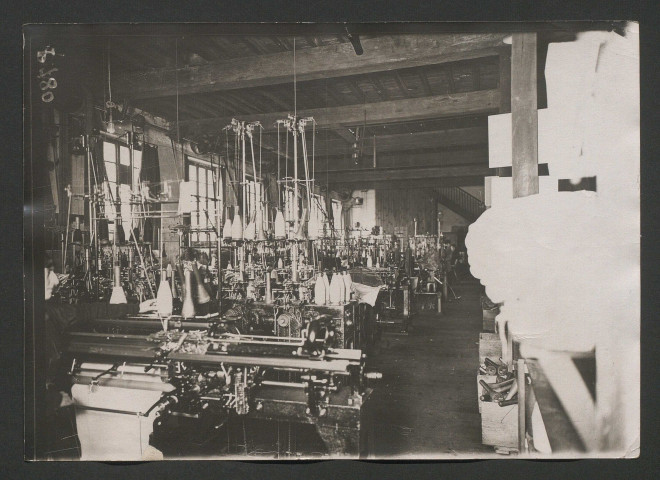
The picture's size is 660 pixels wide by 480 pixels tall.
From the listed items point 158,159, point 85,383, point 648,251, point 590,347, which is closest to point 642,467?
point 590,347

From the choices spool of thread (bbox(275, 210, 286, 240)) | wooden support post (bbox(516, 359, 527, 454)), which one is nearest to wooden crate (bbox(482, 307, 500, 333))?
wooden support post (bbox(516, 359, 527, 454))

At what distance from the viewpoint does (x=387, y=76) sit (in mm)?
2764

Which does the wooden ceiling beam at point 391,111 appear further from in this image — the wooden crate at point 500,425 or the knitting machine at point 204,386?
the wooden crate at point 500,425

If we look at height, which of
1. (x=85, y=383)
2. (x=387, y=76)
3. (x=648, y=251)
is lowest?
(x=85, y=383)

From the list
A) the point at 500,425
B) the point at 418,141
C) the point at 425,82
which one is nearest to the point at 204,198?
the point at 418,141

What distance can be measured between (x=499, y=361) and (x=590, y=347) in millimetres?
462

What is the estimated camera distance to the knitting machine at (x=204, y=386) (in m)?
2.03

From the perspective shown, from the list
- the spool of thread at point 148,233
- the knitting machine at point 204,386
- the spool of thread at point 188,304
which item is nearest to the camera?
the knitting machine at point 204,386

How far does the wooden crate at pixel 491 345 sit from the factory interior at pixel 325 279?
0.03 ft

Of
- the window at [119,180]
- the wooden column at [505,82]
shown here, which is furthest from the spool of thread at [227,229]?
the wooden column at [505,82]

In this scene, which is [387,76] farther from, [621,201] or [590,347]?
[590,347]

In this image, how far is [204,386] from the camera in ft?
6.86

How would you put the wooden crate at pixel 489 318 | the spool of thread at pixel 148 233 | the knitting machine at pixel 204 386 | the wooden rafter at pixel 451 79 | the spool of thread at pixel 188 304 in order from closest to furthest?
the knitting machine at pixel 204 386
the wooden crate at pixel 489 318
the spool of thread at pixel 188 304
the spool of thread at pixel 148 233
the wooden rafter at pixel 451 79

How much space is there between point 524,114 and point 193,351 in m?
2.15
